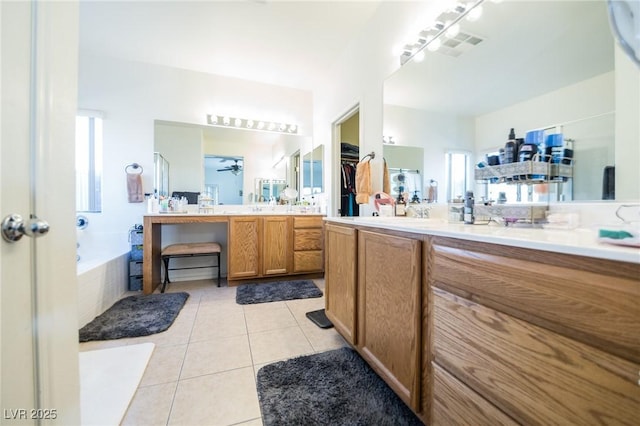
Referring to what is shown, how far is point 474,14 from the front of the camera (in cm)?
138

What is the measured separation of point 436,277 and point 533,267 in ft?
1.01

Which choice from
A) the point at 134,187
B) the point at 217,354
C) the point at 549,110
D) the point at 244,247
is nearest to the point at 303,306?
the point at 217,354

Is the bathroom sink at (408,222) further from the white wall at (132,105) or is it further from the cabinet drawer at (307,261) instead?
the white wall at (132,105)

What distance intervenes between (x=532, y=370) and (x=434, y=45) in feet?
6.06

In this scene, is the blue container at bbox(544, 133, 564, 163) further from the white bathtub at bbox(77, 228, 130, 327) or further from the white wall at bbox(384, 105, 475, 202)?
the white bathtub at bbox(77, 228, 130, 327)

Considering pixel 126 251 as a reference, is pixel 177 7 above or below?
above

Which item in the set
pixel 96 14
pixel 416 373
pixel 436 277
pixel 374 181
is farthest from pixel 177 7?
pixel 416 373

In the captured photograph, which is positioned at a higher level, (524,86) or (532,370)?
(524,86)

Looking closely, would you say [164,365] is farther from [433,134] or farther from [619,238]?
[433,134]

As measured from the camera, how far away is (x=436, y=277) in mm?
832

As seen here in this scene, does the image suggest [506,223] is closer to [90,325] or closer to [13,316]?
[13,316]

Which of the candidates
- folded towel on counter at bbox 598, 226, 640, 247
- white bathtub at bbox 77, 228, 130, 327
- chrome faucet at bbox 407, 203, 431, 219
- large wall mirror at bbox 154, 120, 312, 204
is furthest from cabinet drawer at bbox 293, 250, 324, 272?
folded towel on counter at bbox 598, 226, 640, 247

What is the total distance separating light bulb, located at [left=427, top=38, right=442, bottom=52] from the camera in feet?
5.23

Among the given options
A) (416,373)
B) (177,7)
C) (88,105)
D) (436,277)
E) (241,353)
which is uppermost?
(177,7)
